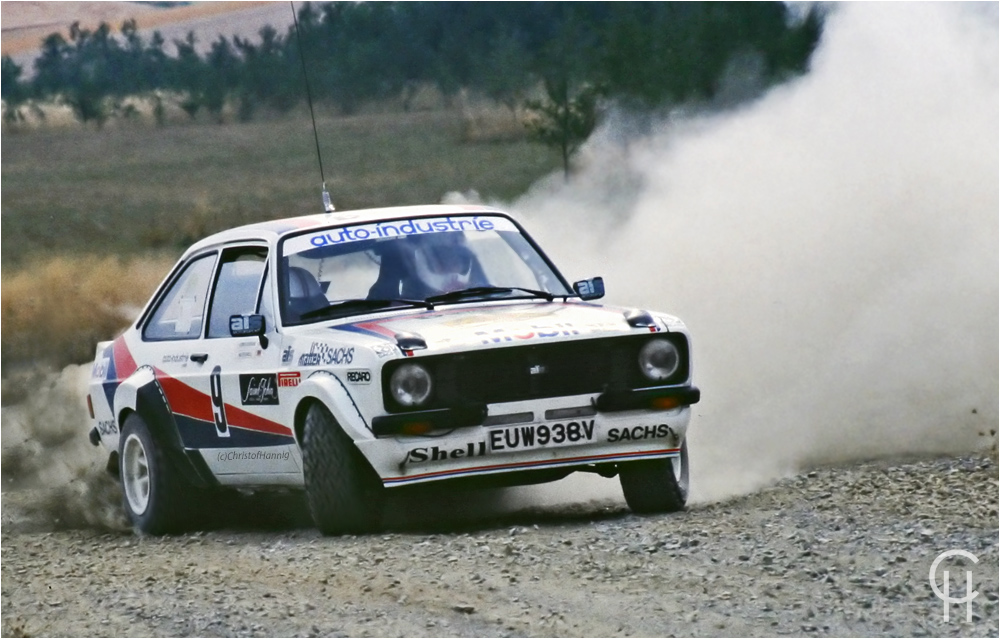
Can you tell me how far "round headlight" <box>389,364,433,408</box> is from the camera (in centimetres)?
792

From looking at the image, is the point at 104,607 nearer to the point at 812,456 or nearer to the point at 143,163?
the point at 812,456

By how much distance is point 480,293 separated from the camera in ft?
29.2

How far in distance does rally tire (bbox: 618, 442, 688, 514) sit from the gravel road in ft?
0.35

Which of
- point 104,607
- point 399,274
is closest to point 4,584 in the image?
point 104,607

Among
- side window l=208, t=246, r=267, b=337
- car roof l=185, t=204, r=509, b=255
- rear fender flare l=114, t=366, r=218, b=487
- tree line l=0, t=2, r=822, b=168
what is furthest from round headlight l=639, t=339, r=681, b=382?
tree line l=0, t=2, r=822, b=168

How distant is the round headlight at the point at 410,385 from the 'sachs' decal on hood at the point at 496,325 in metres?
0.13

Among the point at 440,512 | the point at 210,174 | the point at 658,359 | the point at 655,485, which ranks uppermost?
the point at 658,359

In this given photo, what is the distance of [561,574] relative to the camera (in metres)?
6.93

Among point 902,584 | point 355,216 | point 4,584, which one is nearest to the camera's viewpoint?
point 902,584

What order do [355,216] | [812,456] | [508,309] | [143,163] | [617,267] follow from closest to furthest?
[508,309], [355,216], [812,456], [617,267], [143,163]

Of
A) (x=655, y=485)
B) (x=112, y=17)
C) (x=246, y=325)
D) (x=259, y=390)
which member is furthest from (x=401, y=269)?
(x=112, y=17)

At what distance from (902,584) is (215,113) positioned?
30802 millimetres

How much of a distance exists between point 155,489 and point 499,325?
8.01 feet

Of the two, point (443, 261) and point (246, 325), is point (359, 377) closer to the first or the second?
point (246, 325)
